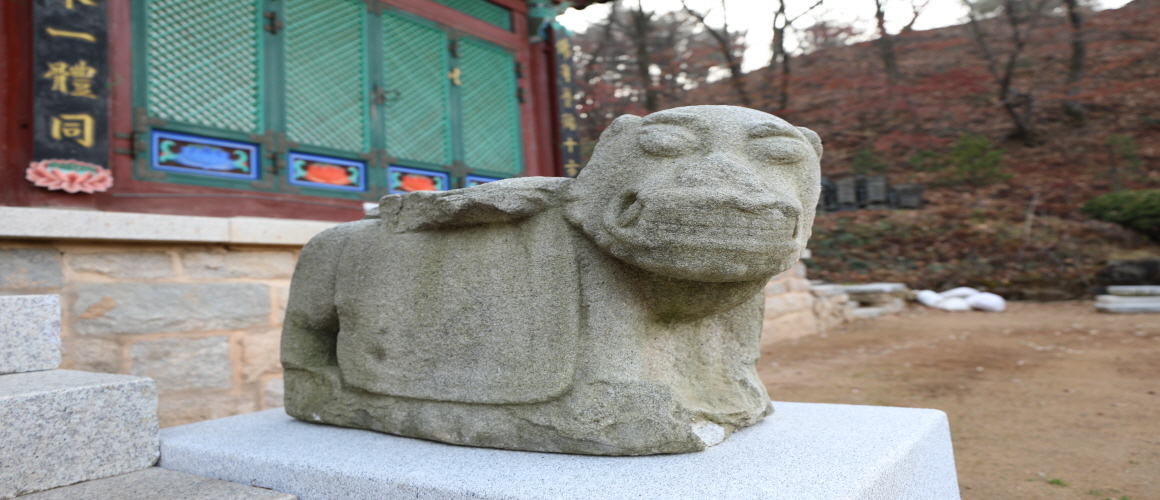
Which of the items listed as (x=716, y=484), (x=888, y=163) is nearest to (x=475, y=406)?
(x=716, y=484)

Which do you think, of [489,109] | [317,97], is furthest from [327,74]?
[489,109]

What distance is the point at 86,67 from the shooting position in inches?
113

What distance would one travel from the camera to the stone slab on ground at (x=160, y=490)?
5.15 ft

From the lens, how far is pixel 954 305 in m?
7.63

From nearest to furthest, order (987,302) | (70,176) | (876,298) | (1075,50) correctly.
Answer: (70,176) → (987,302) → (876,298) → (1075,50)

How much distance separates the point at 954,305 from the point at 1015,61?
6.06 m

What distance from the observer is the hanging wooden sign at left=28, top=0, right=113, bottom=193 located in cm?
275

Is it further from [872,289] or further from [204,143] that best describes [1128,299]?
[204,143]

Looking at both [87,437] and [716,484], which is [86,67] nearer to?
[87,437]

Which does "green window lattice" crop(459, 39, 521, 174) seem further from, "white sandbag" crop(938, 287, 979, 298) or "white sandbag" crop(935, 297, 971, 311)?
"white sandbag" crop(938, 287, 979, 298)

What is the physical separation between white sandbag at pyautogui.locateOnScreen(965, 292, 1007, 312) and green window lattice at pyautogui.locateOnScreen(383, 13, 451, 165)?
617cm

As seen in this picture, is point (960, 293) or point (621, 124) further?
point (960, 293)

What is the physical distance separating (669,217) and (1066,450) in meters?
2.19

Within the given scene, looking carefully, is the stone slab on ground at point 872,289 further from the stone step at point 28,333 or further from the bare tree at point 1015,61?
the stone step at point 28,333
